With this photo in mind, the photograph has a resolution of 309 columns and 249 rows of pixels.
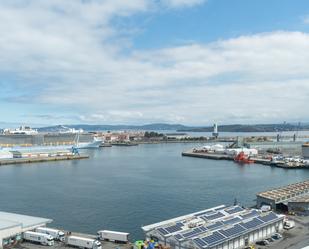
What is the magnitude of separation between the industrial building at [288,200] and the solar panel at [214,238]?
2.82 metres

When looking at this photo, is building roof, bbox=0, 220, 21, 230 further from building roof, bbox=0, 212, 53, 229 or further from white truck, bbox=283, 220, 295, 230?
white truck, bbox=283, 220, 295, 230

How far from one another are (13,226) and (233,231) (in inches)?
130

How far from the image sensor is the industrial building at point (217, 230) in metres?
5.76

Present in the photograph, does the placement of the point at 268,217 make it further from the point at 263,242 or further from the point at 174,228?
the point at 174,228

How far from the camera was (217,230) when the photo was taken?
6059 millimetres

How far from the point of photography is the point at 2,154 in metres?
23.1

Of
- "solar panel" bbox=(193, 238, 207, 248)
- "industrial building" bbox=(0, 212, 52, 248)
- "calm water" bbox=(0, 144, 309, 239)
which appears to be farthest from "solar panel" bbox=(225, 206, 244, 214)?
"industrial building" bbox=(0, 212, 52, 248)

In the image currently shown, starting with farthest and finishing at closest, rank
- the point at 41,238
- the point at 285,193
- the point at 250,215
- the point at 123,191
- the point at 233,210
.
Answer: the point at 123,191, the point at 285,193, the point at 233,210, the point at 250,215, the point at 41,238

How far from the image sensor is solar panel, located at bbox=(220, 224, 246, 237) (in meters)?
6.01

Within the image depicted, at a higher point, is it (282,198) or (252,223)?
(282,198)

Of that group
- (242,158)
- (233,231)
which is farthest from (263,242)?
(242,158)

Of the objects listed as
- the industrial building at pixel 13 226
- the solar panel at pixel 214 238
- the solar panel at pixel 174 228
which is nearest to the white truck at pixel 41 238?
the industrial building at pixel 13 226

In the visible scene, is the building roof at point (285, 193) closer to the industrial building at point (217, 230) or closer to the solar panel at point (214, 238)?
the industrial building at point (217, 230)

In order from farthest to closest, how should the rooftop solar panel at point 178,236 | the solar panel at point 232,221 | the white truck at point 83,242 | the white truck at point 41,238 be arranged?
the solar panel at point 232,221
the white truck at point 41,238
the white truck at point 83,242
the rooftop solar panel at point 178,236
